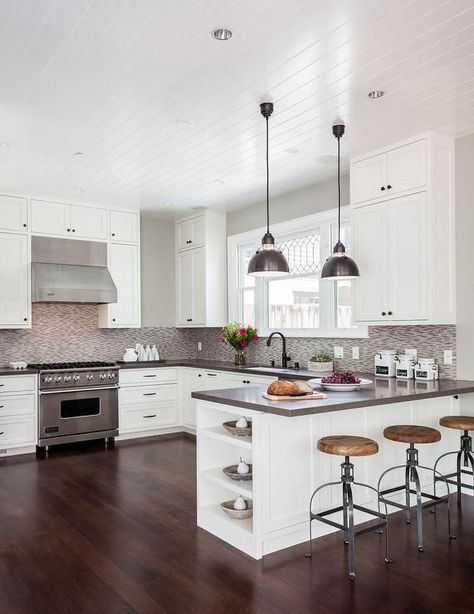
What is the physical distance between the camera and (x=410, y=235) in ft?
13.9

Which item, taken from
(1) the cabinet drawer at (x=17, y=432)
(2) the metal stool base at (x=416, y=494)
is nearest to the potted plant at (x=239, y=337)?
(1) the cabinet drawer at (x=17, y=432)

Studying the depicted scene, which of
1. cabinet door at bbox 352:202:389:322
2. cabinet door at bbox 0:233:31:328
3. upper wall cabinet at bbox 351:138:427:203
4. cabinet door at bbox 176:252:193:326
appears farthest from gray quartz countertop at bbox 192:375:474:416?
cabinet door at bbox 176:252:193:326

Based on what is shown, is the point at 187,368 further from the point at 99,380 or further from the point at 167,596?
the point at 167,596

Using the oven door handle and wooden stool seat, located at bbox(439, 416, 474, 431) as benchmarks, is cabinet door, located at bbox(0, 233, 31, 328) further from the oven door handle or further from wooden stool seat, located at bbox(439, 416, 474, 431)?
wooden stool seat, located at bbox(439, 416, 474, 431)

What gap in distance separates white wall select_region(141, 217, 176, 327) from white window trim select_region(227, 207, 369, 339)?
0.93 metres

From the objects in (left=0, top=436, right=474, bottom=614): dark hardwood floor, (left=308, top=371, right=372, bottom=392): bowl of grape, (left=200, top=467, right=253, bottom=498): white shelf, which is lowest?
(left=0, top=436, right=474, bottom=614): dark hardwood floor

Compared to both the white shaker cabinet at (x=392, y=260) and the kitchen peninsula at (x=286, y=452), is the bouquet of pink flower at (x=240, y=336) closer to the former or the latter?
the white shaker cabinet at (x=392, y=260)

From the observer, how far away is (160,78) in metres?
3.23

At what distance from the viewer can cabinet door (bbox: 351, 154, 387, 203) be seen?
445 cm

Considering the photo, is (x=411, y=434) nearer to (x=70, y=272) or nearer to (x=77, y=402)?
(x=77, y=402)

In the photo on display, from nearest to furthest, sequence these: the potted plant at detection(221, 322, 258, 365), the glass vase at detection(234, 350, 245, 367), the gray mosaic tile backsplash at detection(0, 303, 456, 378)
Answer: the gray mosaic tile backsplash at detection(0, 303, 456, 378), the potted plant at detection(221, 322, 258, 365), the glass vase at detection(234, 350, 245, 367)

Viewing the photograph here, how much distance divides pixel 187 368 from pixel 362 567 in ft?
13.0

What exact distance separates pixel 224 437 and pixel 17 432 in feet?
10.2

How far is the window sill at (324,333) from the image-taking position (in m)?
5.10
